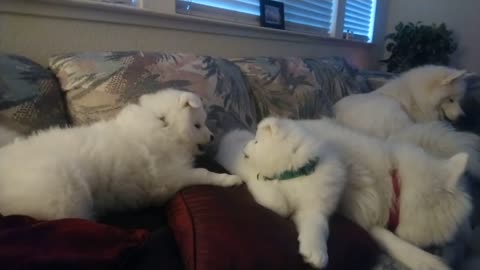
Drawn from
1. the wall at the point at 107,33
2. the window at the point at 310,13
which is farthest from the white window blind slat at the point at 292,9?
the wall at the point at 107,33

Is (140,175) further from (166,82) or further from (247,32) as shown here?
(247,32)

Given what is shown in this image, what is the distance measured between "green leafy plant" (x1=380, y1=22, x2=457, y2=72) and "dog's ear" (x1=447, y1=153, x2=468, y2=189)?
301cm

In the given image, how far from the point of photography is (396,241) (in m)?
0.95

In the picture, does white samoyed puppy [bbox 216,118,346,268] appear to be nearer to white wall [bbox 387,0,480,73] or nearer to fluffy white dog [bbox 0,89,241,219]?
fluffy white dog [bbox 0,89,241,219]

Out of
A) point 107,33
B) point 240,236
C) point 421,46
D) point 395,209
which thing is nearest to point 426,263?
point 395,209

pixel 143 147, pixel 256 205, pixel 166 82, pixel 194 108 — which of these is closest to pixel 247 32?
pixel 166 82

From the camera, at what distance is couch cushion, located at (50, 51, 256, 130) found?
119 centimetres

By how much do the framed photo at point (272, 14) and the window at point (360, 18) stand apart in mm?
1311

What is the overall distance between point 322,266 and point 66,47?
1.40m

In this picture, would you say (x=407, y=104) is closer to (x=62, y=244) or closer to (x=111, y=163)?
(x=111, y=163)

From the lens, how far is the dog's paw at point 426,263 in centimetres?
87

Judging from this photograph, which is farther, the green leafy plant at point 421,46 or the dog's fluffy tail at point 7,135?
the green leafy plant at point 421,46

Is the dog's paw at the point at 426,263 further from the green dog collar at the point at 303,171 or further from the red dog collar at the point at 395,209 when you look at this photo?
the green dog collar at the point at 303,171

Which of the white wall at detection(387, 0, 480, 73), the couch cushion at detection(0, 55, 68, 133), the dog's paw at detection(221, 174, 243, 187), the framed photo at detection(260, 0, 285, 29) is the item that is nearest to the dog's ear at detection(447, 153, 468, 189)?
the dog's paw at detection(221, 174, 243, 187)
